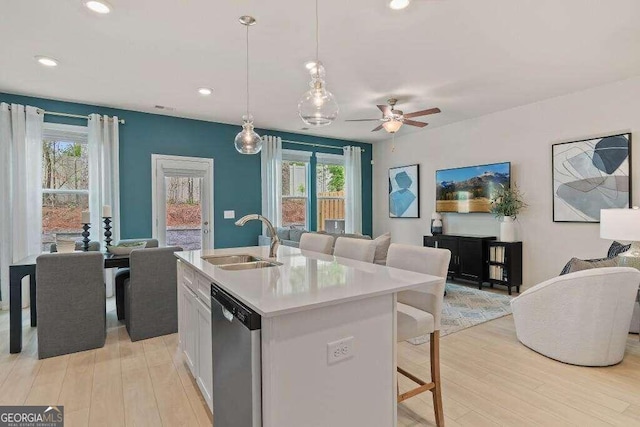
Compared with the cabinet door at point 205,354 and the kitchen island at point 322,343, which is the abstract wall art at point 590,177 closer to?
the kitchen island at point 322,343

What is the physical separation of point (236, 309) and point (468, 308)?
11.8 feet

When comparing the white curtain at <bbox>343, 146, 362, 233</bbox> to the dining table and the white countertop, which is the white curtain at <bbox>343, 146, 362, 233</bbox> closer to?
the white countertop

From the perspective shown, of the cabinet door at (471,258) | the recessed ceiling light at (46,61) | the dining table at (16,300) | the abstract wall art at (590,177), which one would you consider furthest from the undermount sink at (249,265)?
the abstract wall art at (590,177)

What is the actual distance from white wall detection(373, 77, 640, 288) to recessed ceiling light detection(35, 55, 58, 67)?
219 inches

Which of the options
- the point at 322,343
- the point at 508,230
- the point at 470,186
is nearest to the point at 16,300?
the point at 322,343

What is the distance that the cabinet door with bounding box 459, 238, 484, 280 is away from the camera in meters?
5.13

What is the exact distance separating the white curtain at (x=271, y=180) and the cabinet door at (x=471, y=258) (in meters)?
3.14

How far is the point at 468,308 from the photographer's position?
4242mm

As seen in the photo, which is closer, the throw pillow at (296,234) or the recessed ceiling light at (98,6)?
the recessed ceiling light at (98,6)

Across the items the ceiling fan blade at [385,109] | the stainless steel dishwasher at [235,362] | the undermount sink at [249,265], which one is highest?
the ceiling fan blade at [385,109]

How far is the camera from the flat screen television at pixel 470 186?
5.27 m

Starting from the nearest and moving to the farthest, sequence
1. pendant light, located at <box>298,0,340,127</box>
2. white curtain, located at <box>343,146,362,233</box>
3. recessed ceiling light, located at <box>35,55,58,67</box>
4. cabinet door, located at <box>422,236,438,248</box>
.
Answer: pendant light, located at <box>298,0,340,127</box>, recessed ceiling light, located at <box>35,55,58,67</box>, cabinet door, located at <box>422,236,438,248</box>, white curtain, located at <box>343,146,362,233</box>

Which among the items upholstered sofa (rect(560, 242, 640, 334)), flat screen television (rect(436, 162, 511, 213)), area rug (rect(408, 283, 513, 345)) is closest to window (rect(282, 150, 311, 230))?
flat screen television (rect(436, 162, 511, 213))

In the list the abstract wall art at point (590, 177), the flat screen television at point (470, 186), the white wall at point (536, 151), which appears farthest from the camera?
the flat screen television at point (470, 186)
